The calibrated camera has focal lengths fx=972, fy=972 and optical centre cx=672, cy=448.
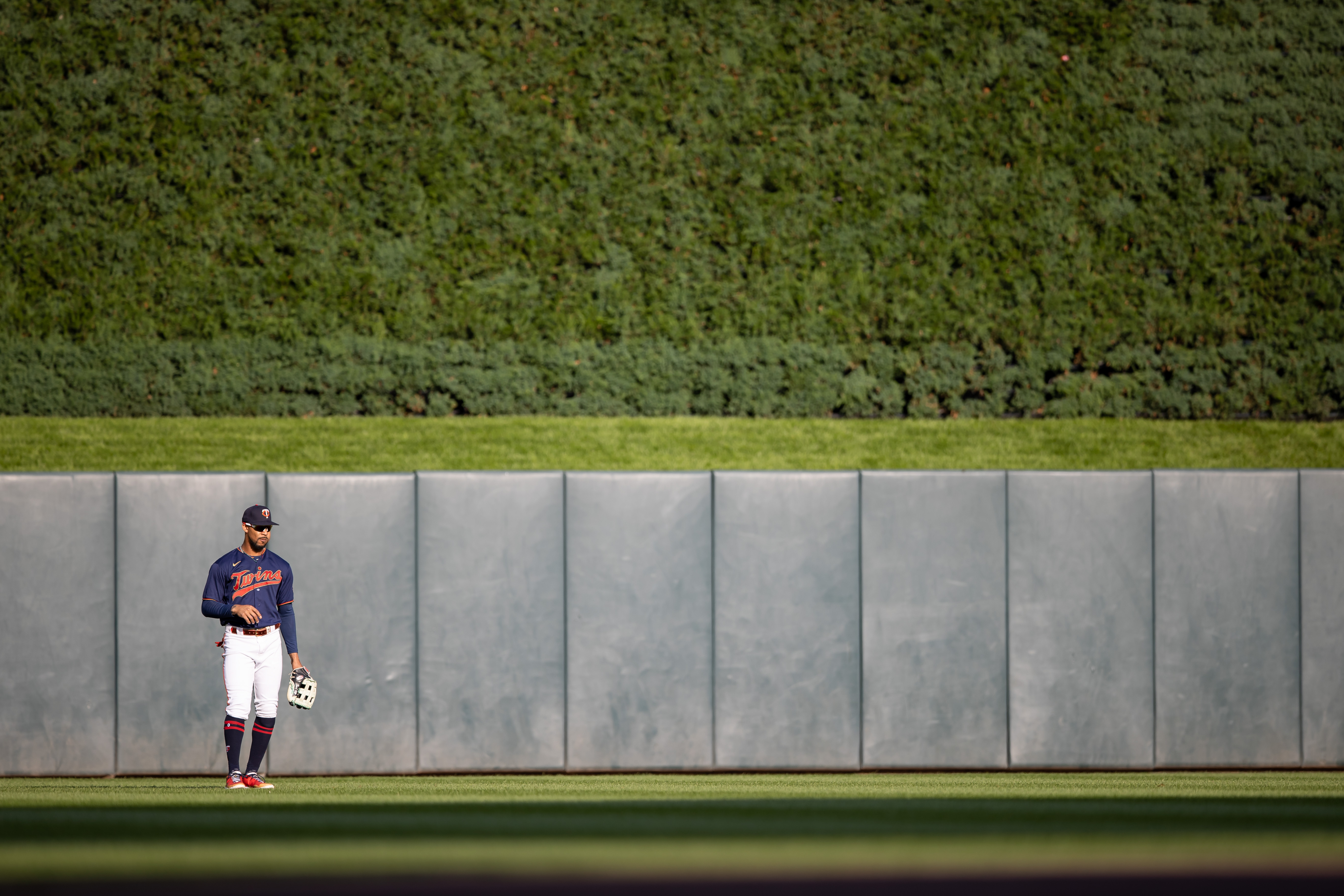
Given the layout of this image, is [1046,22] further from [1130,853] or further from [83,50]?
[83,50]

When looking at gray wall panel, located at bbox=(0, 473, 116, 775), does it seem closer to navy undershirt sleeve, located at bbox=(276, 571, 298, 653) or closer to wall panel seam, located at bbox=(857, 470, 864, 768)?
navy undershirt sleeve, located at bbox=(276, 571, 298, 653)

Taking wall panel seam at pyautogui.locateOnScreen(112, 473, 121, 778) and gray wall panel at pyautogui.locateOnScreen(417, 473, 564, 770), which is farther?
gray wall panel at pyautogui.locateOnScreen(417, 473, 564, 770)

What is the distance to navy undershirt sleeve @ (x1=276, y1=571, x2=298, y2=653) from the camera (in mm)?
6039

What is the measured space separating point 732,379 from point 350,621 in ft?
14.0

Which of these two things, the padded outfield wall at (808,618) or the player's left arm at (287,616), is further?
the padded outfield wall at (808,618)

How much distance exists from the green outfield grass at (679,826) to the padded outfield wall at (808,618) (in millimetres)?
374

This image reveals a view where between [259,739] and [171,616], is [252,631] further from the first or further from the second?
[171,616]

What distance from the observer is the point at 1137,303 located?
376 inches

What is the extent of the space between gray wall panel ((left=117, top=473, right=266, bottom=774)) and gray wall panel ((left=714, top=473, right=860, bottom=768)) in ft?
11.2

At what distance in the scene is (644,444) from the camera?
857 cm

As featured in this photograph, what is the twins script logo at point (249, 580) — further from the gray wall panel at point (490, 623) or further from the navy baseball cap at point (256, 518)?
the gray wall panel at point (490, 623)

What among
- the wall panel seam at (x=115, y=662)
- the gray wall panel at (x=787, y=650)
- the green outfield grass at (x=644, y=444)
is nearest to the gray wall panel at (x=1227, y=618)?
the green outfield grass at (x=644, y=444)

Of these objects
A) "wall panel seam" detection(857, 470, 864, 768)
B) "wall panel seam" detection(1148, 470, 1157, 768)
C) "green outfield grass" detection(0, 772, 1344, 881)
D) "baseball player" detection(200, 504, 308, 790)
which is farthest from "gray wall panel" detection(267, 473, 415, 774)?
"wall panel seam" detection(1148, 470, 1157, 768)

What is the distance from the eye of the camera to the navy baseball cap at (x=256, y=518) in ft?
19.2
